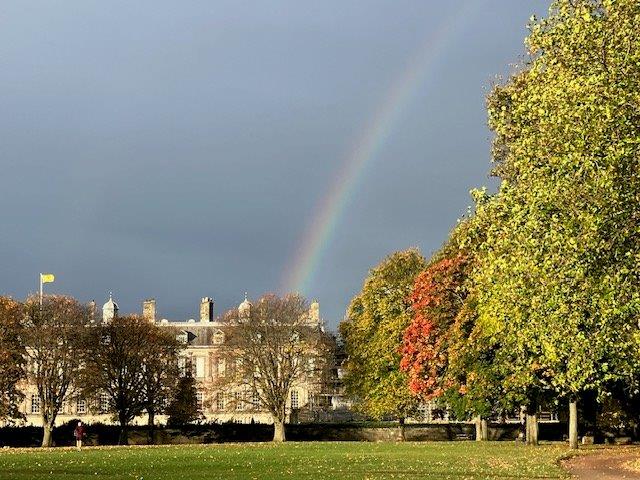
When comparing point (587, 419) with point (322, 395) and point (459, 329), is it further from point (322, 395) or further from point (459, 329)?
point (322, 395)

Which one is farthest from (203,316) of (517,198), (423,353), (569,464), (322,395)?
(517,198)

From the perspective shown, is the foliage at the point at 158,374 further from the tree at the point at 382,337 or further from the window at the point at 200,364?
the window at the point at 200,364

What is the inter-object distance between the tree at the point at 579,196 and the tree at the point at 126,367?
5689 cm

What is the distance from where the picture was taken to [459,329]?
5691 cm

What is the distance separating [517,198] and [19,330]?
57795mm

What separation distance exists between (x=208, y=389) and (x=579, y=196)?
60.1 metres

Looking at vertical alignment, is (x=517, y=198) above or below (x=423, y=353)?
above

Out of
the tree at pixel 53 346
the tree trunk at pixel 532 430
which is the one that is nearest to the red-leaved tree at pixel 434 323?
the tree trunk at pixel 532 430

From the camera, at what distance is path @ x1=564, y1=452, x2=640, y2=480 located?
3225cm

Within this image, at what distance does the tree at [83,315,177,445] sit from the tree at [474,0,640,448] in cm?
5689

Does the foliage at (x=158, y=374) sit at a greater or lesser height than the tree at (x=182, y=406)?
greater

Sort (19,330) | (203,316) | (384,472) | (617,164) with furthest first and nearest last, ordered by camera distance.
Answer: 1. (203,316)
2. (19,330)
3. (384,472)
4. (617,164)

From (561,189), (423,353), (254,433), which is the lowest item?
(254,433)

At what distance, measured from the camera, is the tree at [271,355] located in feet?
270
